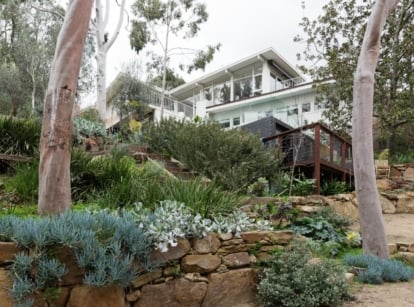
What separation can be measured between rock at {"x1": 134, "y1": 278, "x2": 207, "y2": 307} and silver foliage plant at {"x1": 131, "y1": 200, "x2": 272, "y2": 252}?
1.25 ft

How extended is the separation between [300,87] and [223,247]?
A: 16.8 m

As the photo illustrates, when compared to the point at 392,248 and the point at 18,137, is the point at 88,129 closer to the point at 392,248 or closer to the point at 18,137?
the point at 18,137

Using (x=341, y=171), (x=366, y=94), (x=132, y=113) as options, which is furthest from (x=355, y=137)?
(x=132, y=113)

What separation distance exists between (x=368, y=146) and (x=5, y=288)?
470 cm

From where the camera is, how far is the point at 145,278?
3.29 m

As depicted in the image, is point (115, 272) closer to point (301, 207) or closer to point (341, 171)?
point (301, 207)

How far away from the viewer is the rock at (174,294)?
130 inches

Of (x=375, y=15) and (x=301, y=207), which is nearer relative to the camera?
(x=375, y=15)

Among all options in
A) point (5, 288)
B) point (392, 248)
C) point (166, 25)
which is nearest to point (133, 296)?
point (5, 288)

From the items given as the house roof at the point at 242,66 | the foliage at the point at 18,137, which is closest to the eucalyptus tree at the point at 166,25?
the house roof at the point at 242,66

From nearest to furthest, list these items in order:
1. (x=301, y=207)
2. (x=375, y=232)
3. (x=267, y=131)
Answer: (x=375, y=232) → (x=301, y=207) → (x=267, y=131)

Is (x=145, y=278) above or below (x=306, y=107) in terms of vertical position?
below

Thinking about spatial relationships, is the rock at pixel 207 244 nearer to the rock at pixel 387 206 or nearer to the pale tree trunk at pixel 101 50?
the rock at pixel 387 206

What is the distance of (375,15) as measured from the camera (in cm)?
537
